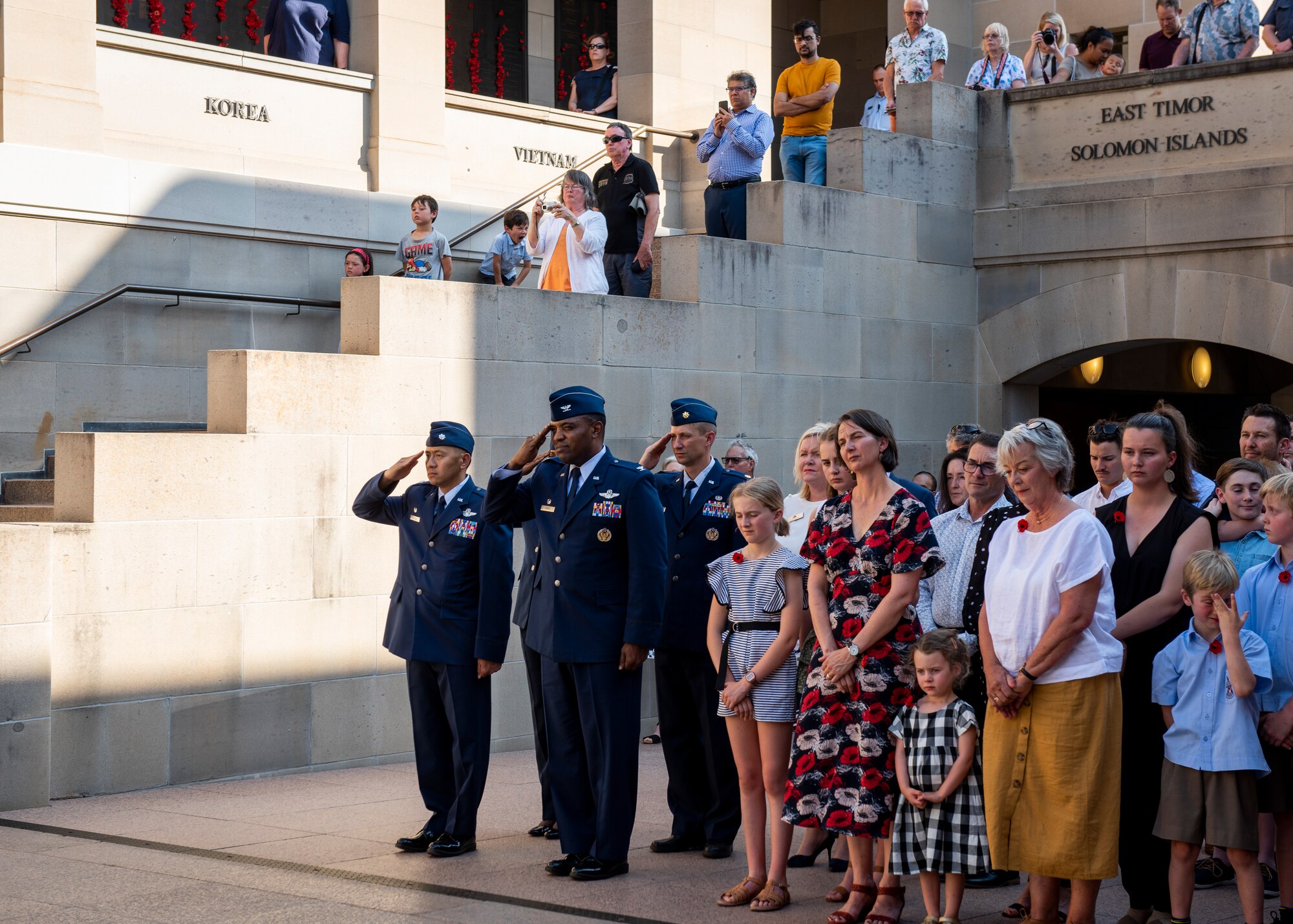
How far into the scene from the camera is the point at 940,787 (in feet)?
19.7

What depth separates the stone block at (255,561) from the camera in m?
9.62

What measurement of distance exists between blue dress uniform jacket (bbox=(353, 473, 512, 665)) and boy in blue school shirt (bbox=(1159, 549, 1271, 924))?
9.85ft

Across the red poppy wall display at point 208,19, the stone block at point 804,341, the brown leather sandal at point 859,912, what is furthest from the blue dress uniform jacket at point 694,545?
the red poppy wall display at point 208,19

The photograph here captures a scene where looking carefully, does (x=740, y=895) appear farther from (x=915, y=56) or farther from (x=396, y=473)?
(x=915, y=56)

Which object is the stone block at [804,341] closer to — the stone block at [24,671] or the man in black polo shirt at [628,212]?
the man in black polo shirt at [628,212]

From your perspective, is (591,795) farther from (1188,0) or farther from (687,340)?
(1188,0)

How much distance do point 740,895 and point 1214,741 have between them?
1912mm

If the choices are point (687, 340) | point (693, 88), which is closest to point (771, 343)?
point (687, 340)

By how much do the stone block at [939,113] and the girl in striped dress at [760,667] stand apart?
797 centimetres

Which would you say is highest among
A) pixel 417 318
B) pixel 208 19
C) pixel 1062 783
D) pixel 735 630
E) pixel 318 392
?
pixel 208 19

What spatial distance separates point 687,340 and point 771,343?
939mm

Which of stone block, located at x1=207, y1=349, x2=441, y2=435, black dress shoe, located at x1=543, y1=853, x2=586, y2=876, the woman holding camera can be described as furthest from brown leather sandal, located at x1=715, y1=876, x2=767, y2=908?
the woman holding camera

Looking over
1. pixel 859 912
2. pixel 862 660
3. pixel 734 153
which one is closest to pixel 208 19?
pixel 734 153

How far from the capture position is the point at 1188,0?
63.2 ft
